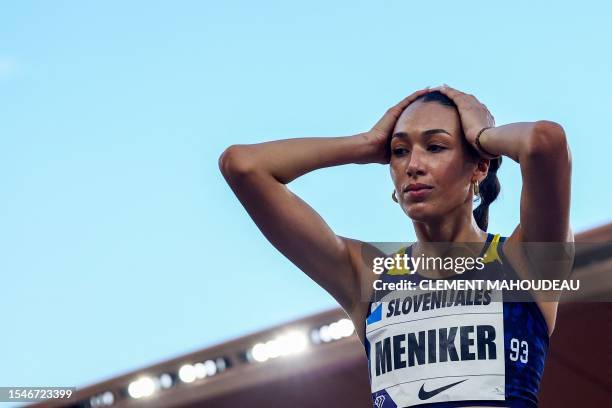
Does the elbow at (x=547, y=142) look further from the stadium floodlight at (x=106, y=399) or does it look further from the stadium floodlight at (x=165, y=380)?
the stadium floodlight at (x=106, y=399)

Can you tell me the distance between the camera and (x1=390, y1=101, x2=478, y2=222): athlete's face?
296cm

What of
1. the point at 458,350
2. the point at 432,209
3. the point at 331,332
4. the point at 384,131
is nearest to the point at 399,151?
the point at 384,131

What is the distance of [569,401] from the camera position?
8273mm

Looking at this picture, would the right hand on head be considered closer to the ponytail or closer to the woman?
the woman

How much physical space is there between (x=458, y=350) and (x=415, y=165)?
0.56 meters

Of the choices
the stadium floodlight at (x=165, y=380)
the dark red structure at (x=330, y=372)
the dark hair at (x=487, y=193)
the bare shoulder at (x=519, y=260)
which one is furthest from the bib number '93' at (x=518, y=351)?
the stadium floodlight at (x=165, y=380)

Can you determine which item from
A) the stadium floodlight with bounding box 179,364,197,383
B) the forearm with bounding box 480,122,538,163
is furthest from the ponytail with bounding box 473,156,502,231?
the stadium floodlight with bounding box 179,364,197,383

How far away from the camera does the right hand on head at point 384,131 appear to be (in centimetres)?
313

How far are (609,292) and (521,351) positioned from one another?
4.71 m

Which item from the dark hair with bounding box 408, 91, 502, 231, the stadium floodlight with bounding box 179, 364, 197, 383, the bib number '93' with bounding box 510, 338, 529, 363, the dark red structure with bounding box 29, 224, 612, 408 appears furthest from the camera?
the stadium floodlight with bounding box 179, 364, 197, 383

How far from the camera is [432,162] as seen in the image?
2965 millimetres

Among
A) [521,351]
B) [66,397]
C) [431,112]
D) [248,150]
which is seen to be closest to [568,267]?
[521,351]

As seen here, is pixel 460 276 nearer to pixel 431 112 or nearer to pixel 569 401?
Answer: pixel 431 112

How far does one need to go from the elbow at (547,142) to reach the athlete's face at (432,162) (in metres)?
0.36
